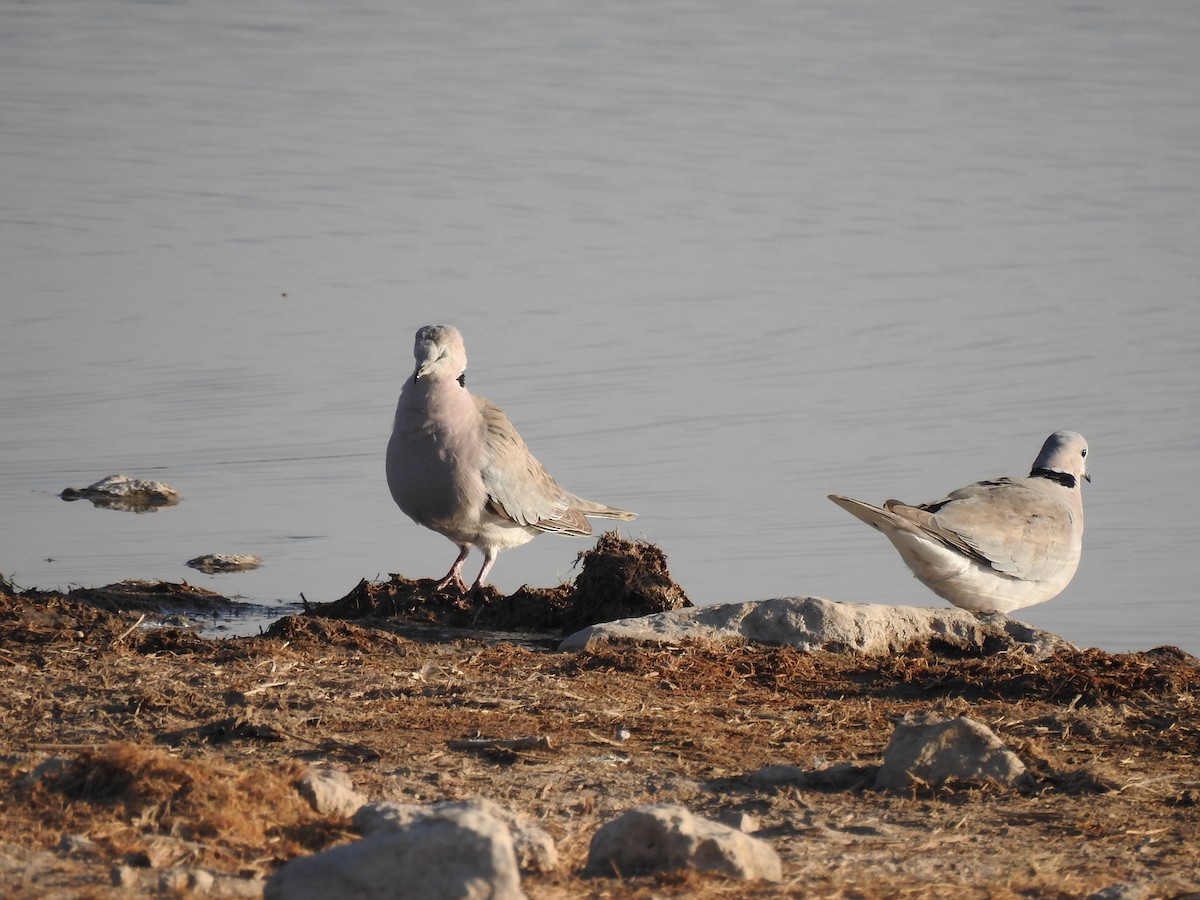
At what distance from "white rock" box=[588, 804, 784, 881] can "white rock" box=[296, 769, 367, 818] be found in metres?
0.74

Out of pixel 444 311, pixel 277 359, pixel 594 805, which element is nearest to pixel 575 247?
pixel 444 311

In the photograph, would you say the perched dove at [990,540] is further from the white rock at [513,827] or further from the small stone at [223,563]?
the white rock at [513,827]

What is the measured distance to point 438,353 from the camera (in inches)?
381

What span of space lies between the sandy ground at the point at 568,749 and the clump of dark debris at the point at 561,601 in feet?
→ 0.95

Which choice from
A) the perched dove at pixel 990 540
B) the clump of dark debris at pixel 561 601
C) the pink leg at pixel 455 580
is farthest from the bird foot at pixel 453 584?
the perched dove at pixel 990 540

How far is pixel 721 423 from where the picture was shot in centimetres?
1424

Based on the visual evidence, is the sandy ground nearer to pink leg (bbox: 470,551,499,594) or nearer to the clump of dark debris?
the clump of dark debris

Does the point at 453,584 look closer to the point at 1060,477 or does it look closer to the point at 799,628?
the point at 799,628

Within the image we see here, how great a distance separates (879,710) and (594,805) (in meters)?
1.86

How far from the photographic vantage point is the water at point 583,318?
12.0 m

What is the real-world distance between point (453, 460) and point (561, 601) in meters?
1.02

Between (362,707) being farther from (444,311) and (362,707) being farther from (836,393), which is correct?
(444,311)

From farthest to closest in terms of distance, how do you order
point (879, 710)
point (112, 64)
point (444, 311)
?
point (112, 64), point (444, 311), point (879, 710)

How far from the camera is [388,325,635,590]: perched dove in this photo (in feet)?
31.9
